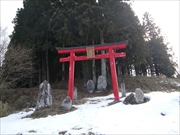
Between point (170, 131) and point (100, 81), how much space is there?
26.7 feet

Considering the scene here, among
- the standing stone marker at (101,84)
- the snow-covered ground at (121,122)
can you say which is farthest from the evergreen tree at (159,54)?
the snow-covered ground at (121,122)

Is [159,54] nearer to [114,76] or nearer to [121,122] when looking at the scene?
[114,76]

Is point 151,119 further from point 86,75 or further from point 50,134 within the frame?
point 86,75

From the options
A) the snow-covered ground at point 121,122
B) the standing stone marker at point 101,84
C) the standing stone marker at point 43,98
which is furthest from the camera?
the standing stone marker at point 101,84

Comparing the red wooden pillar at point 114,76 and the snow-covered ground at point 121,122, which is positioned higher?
the red wooden pillar at point 114,76

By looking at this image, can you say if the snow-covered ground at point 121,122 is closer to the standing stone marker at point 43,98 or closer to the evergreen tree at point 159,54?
the standing stone marker at point 43,98

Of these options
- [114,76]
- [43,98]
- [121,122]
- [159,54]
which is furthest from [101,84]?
[159,54]

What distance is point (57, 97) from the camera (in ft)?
33.4

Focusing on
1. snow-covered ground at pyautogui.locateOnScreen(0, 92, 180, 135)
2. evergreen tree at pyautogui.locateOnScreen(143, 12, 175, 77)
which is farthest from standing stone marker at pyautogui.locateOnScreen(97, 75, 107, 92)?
evergreen tree at pyautogui.locateOnScreen(143, 12, 175, 77)

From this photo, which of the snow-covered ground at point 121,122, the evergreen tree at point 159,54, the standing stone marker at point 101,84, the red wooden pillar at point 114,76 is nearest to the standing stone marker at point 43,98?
the snow-covered ground at point 121,122

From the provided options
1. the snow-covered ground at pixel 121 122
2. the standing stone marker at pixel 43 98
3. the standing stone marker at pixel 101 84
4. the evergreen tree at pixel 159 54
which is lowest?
the snow-covered ground at pixel 121 122

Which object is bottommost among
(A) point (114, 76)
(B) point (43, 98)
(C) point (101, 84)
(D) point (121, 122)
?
(D) point (121, 122)

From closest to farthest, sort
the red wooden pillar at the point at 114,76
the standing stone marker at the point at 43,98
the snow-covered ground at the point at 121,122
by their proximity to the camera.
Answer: the snow-covered ground at the point at 121,122
the standing stone marker at the point at 43,98
the red wooden pillar at the point at 114,76

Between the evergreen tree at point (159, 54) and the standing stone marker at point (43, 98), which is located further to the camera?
the evergreen tree at point (159, 54)
